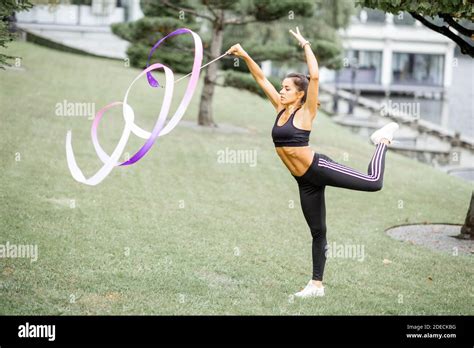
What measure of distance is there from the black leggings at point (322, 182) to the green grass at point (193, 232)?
29.2 inches

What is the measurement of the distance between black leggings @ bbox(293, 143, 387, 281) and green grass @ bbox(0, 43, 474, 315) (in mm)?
741

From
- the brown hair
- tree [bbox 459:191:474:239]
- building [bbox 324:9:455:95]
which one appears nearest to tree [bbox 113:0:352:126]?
tree [bbox 459:191:474:239]

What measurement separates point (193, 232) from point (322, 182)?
12.7 ft

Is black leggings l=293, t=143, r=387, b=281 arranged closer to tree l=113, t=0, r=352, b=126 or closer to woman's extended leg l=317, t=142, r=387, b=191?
woman's extended leg l=317, t=142, r=387, b=191

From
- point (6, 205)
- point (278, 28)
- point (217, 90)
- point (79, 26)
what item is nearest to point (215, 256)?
point (6, 205)

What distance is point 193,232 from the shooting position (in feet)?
34.9

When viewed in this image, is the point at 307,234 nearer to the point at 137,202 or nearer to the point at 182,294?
the point at 137,202

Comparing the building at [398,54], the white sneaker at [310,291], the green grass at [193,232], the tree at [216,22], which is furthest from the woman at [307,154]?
the building at [398,54]

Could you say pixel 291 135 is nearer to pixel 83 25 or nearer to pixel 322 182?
pixel 322 182

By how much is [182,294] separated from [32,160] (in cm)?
754

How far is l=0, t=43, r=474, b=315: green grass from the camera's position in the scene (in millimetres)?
7594

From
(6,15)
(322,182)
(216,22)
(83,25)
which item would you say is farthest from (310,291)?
(83,25)

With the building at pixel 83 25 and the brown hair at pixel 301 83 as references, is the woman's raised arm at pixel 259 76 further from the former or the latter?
the building at pixel 83 25

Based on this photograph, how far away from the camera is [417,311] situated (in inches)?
300
